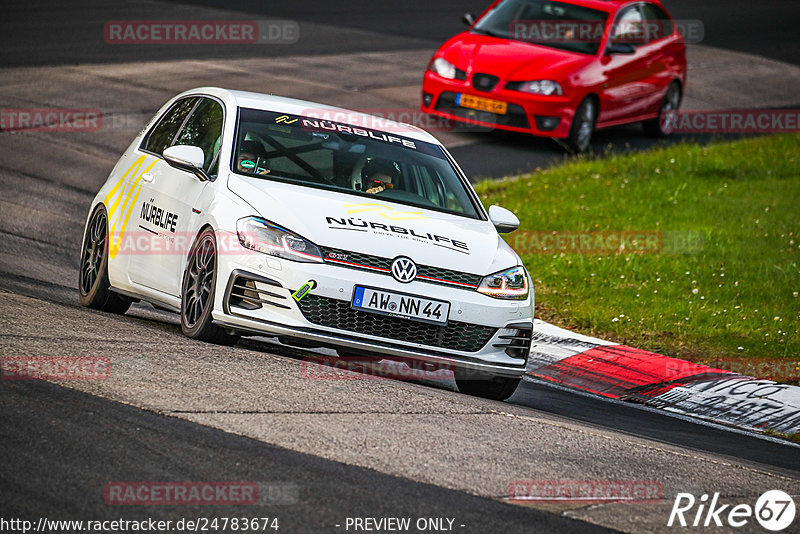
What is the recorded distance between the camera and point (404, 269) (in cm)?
742

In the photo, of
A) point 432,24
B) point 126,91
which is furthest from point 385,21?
point 126,91

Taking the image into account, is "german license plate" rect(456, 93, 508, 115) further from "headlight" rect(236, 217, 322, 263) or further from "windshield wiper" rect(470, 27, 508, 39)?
"headlight" rect(236, 217, 322, 263)

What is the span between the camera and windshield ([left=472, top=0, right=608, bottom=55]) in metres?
18.4

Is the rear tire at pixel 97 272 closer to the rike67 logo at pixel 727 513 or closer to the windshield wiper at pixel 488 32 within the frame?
the rike67 logo at pixel 727 513

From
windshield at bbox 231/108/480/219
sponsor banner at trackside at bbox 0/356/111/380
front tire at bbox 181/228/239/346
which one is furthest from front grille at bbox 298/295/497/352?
sponsor banner at trackside at bbox 0/356/111/380

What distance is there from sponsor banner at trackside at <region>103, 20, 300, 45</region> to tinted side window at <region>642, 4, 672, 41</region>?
740 centimetres

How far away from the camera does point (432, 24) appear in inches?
1106

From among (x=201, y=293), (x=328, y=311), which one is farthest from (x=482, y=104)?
(x=328, y=311)

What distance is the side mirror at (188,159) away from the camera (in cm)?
805

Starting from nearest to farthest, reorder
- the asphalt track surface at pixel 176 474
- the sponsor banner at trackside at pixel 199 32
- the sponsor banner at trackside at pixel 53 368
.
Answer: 1. the asphalt track surface at pixel 176 474
2. the sponsor banner at trackside at pixel 53 368
3. the sponsor banner at trackside at pixel 199 32

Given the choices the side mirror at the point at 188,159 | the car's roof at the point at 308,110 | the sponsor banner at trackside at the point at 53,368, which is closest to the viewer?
the sponsor banner at trackside at the point at 53,368

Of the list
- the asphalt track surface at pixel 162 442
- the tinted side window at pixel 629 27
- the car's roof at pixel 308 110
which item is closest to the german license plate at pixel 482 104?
the tinted side window at pixel 629 27

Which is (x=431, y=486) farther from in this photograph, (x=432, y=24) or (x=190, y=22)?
(x=432, y=24)

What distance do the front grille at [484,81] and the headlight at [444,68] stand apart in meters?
0.35
